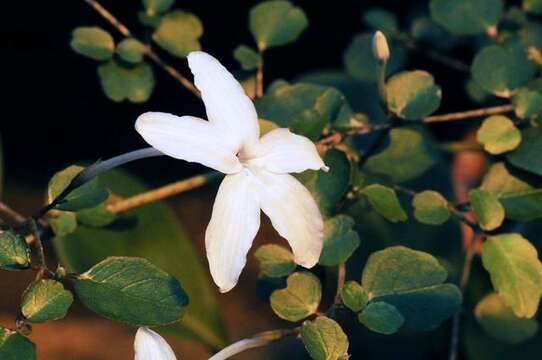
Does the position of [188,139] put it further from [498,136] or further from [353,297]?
[498,136]

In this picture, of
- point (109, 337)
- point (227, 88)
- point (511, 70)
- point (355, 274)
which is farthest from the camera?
point (109, 337)

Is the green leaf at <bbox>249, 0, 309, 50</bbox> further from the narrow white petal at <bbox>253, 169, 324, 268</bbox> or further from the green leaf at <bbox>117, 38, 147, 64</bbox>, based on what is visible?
the narrow white petal at <bbox>253, 169, 324, 268</bbox>

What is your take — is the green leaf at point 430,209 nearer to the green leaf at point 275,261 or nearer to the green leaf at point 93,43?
the green leaf at point 275,261

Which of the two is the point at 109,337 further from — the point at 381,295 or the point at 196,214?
the point at 381,295

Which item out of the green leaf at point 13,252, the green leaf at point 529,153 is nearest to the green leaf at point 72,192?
the green leaf at point 13,252

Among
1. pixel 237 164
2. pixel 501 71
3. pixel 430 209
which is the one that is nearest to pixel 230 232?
pixel 237 164

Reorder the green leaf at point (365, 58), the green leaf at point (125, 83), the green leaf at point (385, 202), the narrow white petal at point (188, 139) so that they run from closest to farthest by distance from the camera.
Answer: the narrow white petal at point (188, 139), the green leaf at point (385, 202), the green leaf at point (125, 83), the green leaf at point (365, 58)

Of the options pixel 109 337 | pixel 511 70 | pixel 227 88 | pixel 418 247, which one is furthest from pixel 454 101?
pixel 227 88
